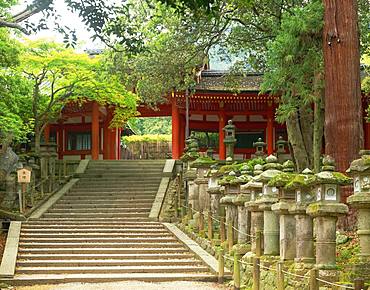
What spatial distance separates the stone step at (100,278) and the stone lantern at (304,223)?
4365mm

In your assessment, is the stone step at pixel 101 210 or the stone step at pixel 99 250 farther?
the stone step at pixel 101 210

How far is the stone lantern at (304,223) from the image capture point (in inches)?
354

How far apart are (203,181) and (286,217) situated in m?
7.87

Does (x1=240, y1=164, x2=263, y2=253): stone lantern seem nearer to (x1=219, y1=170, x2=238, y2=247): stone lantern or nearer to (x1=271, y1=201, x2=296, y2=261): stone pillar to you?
(x1=271, y1=201, x2=296, y2=261): stone pillar

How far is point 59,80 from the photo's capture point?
24.8 m

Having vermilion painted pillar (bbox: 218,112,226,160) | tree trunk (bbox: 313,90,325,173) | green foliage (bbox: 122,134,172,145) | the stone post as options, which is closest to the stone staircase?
the stone post

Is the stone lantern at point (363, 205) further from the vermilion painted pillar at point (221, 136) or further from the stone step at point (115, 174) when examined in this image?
the vermilion painted pillar at point (221, 136)

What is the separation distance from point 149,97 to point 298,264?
11.0 m

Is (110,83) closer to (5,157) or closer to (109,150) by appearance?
(5,157)

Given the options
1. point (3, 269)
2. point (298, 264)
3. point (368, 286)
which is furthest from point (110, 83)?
point (368, 286)

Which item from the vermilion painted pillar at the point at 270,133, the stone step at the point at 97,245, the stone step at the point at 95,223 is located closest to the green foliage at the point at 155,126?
the vermilion painted pillar at the point at 270,133

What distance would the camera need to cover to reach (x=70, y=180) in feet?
81.5

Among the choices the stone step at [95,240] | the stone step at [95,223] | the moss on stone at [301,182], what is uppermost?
the moss on stone at [301,182]

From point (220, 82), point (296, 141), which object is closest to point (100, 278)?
point (296, 141)
